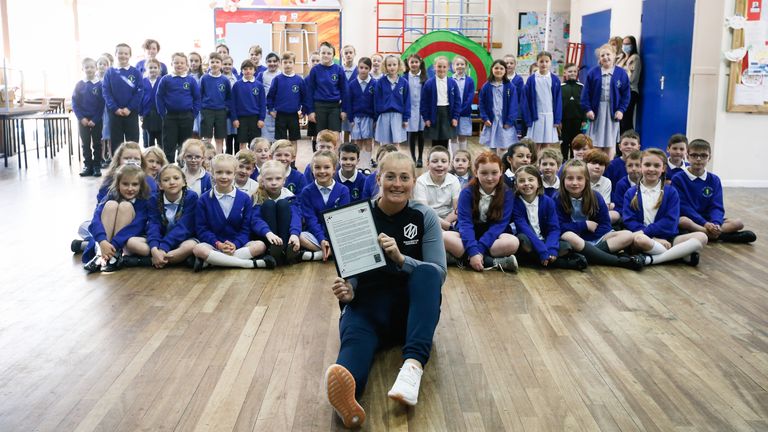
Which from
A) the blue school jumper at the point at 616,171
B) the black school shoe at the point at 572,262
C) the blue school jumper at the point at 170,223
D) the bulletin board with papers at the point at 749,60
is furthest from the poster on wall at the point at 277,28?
the black school shoe at the point at 572,262

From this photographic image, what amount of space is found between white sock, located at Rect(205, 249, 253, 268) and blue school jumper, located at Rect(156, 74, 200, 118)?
3.88 meters

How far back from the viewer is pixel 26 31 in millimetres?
13258

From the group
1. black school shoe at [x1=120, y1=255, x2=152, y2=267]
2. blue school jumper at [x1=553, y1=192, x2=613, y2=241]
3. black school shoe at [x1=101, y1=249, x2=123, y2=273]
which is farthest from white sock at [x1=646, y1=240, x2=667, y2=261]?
black school shoe at [x1=101, y1=249, x2=123, y2=273]

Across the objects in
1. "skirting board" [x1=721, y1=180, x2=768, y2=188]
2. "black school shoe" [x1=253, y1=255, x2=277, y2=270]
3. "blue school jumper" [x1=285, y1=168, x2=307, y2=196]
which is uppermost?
"blue school jumper" [x1=285, y1=168, x2=307, y2=196]

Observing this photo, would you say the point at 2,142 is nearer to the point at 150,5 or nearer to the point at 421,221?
the point at 150,5

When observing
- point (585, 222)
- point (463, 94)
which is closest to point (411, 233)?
point (585, 222)

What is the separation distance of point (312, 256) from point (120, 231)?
3.62 feet

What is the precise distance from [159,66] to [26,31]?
6.28m

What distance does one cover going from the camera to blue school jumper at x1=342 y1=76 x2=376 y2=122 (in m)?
8.19

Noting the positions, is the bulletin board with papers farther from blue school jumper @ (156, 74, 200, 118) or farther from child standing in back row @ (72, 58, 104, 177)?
child standing in back row @ (72, 58, 104, 177)

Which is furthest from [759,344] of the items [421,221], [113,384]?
[113,384]

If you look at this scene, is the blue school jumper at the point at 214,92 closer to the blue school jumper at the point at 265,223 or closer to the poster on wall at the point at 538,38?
the blue school jumper at the point at 265,223

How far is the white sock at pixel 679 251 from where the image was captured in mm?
4410

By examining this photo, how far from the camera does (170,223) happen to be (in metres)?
4.46
